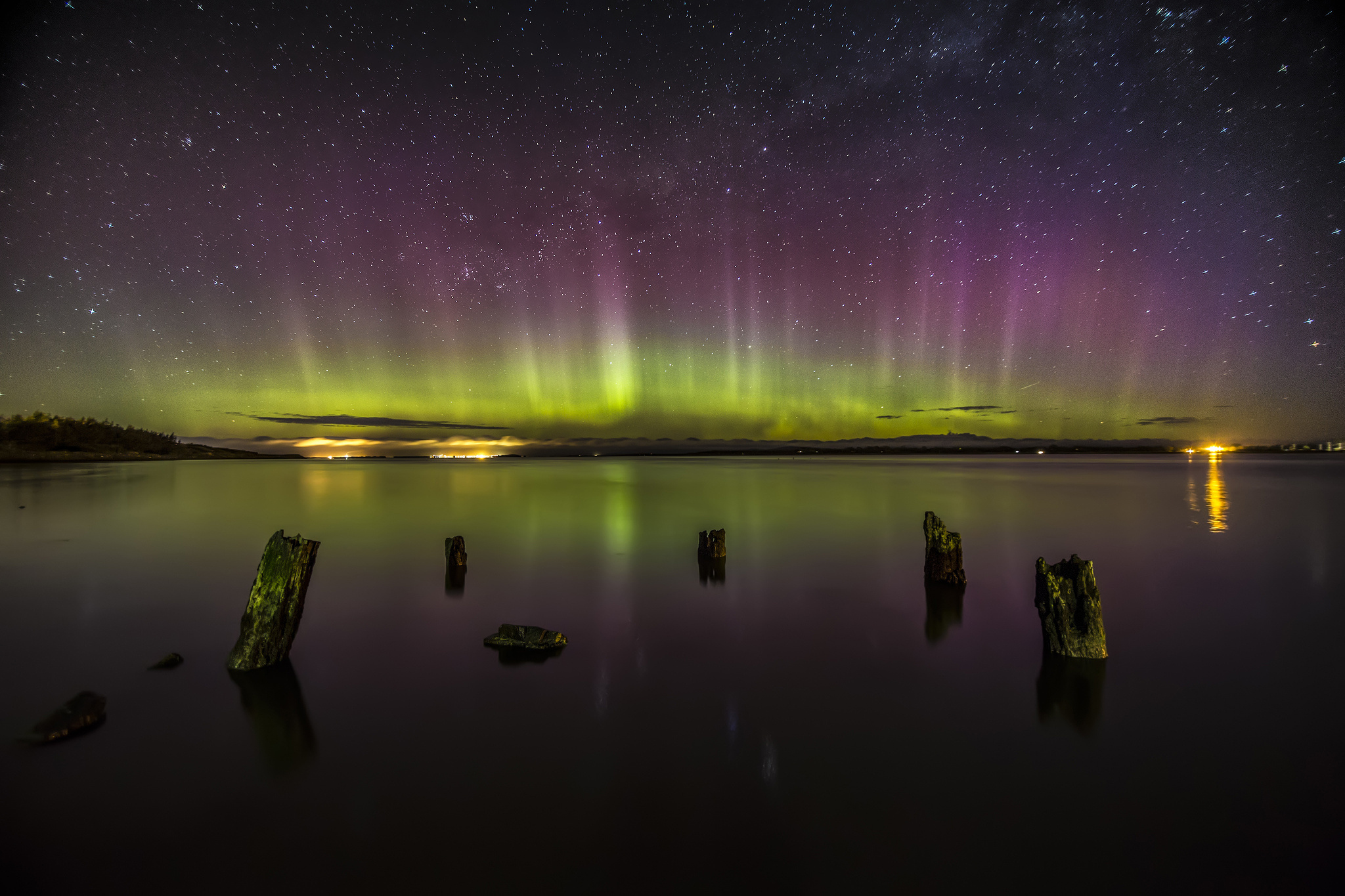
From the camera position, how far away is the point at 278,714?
4863mm

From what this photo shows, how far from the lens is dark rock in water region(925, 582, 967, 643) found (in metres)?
7.21

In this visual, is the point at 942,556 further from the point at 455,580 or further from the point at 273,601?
the point at 273,601

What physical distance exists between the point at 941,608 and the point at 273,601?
8857 millimetres

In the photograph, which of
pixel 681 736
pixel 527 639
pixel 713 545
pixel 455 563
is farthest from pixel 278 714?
pixel 713 545

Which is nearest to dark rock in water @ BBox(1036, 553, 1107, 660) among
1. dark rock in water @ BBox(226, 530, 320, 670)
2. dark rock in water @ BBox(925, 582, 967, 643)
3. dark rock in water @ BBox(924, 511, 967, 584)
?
dark rock in water @ BBox(925, 582, 967, 643)

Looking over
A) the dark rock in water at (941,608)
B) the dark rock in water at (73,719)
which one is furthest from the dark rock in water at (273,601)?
the dark rock in water at (941,608)

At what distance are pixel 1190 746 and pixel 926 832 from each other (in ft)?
9.12

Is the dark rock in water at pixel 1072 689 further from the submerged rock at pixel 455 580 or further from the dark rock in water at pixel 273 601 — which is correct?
the submerged rock at pixel 455 580

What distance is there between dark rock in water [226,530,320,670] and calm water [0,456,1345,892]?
35 centimetres

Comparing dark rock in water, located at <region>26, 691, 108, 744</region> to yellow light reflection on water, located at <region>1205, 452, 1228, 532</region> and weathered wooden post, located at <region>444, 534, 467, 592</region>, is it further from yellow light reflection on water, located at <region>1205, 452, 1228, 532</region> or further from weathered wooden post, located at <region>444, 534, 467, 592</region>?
yellow light reflection on water, located at <region>1205, 452, 1228, 532</region>

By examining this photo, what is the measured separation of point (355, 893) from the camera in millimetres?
2928

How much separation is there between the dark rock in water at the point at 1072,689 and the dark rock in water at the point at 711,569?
516 cm

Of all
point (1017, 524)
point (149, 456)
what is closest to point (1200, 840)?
point (1017, 524)

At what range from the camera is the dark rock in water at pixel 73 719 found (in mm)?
4266
